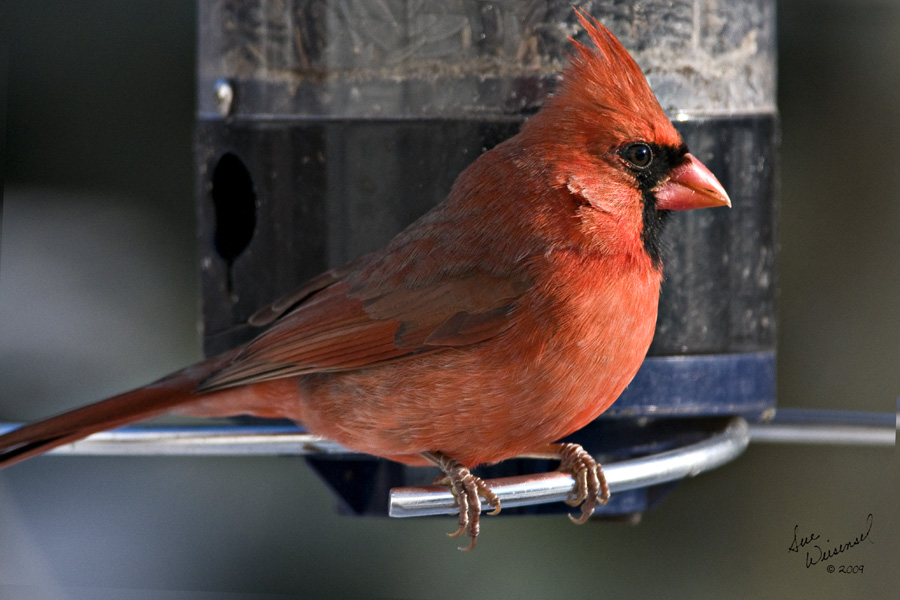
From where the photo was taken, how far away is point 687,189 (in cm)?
290

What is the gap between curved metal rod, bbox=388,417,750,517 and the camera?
2.32 m

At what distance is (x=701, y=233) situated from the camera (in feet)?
11.1

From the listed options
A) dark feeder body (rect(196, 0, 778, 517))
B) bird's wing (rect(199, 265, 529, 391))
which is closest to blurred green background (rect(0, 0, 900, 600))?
dark feeder body (rect(196, 0, 778, 517))

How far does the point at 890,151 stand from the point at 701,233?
2.79 metres

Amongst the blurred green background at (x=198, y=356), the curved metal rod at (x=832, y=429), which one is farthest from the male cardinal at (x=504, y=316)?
the blurred green background at (x=198, y=356)

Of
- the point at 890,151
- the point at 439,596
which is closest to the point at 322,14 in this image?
the point at 439,596

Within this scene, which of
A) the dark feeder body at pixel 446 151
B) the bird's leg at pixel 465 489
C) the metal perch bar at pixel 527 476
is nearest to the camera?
the metal perch bar at pixel 527 476

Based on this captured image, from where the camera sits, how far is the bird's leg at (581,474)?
9.04 feet

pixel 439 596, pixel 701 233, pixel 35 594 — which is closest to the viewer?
pixel 701 233

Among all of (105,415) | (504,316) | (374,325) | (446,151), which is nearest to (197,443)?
(105,415)

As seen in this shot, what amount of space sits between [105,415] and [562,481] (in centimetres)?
102

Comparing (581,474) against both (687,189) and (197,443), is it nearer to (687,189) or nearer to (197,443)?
(687,189)

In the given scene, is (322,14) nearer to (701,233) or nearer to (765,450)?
(701,233)

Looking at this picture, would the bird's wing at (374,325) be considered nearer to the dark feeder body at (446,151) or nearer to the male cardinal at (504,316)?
the male cardinal at (504,316)
